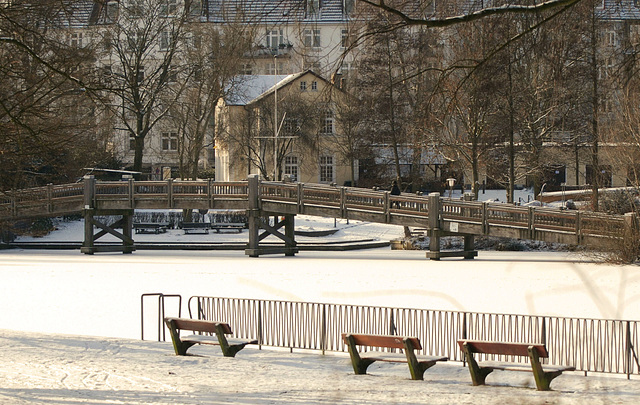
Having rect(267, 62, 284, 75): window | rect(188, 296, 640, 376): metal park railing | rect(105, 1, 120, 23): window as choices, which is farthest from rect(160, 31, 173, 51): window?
rect(188, 296, 640, 376): metal park railing

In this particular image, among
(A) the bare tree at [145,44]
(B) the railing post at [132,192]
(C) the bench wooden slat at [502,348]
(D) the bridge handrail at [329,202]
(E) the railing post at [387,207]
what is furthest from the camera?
(A) the bare tree at [145,44]

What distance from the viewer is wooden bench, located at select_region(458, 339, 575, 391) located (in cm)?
1255

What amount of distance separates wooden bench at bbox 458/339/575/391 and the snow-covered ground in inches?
9.3

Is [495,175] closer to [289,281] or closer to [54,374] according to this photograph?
[289,281]

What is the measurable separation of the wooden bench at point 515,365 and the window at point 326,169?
57858 millimetres

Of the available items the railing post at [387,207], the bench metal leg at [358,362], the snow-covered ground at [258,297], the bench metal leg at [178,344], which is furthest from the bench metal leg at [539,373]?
the railing post at [387,207]

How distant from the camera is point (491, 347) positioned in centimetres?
1298

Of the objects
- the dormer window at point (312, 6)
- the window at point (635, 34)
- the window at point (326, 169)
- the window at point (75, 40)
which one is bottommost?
the window at point (326, 169)

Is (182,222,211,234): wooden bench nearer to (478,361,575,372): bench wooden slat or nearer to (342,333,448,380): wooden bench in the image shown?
(342,333,448,380): wooden bench

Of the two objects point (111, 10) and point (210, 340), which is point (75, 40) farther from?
point (210, 340)

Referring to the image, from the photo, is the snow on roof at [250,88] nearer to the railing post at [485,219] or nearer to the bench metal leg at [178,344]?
the railing post at [485,219]

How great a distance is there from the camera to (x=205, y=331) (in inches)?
623

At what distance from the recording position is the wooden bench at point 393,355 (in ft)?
43.9

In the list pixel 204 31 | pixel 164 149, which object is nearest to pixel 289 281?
pixel 204 31
